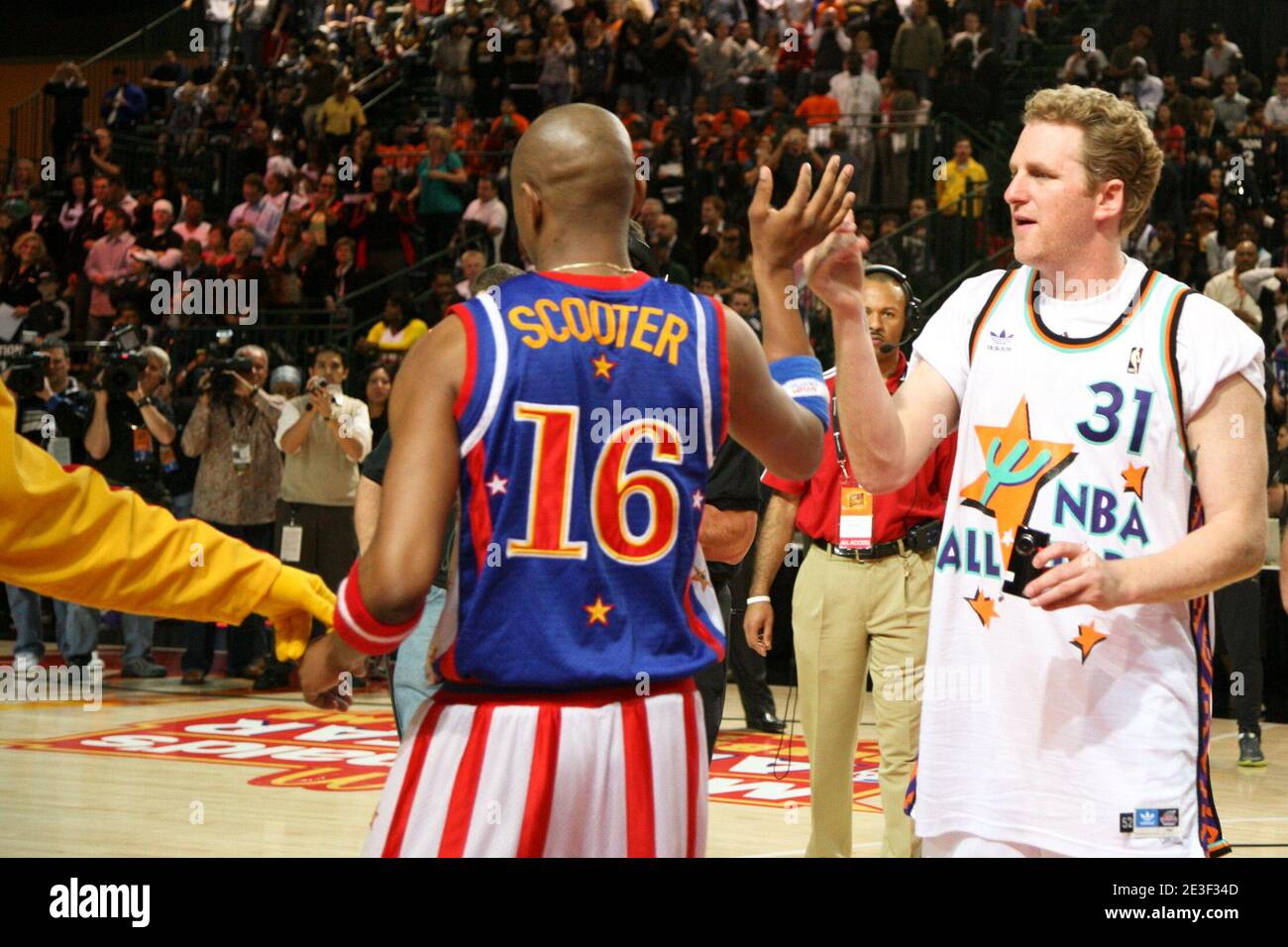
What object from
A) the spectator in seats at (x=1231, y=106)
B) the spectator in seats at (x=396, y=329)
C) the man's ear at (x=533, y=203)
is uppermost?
the spectator in seats at (x=1231, y=106)

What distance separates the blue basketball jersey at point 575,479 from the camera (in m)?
2.59

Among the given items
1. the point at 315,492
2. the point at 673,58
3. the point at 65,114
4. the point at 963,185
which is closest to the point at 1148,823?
the point at 315,492

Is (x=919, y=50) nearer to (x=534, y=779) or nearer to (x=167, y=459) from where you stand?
(x=167, y=459)

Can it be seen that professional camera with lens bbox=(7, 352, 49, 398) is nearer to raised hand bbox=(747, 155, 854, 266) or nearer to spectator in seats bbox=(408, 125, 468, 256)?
spectator in seats bbox=(408, 125, 468, 256)

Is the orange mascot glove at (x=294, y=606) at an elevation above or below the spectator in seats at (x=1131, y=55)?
below

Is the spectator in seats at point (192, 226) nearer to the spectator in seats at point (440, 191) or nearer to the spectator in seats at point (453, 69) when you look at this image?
the spectator in seats at point (440, 191)

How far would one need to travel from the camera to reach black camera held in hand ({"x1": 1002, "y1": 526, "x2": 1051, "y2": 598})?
2.87 m

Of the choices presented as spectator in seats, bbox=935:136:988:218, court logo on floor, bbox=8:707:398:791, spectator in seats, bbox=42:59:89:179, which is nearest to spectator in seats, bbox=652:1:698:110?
spectator in seats, bbox=935:136:988:218

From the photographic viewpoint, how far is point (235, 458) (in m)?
11.2

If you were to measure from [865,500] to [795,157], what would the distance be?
9.17 metres

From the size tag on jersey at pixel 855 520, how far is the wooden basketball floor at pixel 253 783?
1.37 m

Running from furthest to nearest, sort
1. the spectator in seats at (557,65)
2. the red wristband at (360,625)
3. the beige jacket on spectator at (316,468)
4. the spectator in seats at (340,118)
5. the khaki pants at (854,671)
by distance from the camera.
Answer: the spectator in seats at (340,118) → the spectator in seats at (557,65) → the beige jacket on spectator at (316,468) → the khaki pants at (854,671) → the red wristband at (360,625)

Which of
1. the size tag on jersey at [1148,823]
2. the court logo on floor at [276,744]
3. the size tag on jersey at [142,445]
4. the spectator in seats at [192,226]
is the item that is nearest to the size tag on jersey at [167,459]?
the size tag on jersey at [142,445]

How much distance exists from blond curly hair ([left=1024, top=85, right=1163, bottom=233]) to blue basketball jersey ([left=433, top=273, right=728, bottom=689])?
937 millimetres
